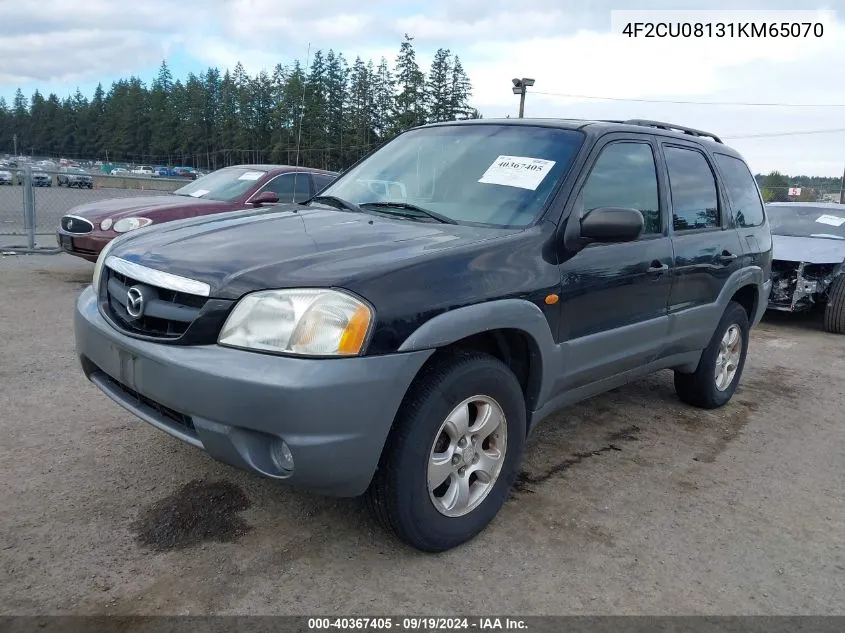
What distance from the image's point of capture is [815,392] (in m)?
5.68

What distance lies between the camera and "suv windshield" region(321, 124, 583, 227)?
324 cm

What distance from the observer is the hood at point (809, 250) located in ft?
27.2

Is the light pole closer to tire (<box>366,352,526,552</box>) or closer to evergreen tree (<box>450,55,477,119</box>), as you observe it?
tire (<box>366,352,526,552</box>)

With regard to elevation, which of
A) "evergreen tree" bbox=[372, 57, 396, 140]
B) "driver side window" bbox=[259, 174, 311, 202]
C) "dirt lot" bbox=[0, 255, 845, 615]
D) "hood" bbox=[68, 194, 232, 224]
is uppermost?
"evergreen tree" bbox=[372, 57, 396, 140]

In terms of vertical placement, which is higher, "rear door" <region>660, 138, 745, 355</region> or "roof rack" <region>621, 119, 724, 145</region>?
"roof rack" <region>621, 119, 724, 145</region>

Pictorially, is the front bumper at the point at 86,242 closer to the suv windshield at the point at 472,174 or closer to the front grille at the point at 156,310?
the suv windshield at the point at 472,174

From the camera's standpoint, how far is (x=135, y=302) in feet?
8.68

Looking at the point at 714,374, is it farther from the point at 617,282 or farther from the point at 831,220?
the point at 831,220

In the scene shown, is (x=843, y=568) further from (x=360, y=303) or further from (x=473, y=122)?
(x=473, y=122)

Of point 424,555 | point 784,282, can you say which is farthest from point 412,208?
point 784,282

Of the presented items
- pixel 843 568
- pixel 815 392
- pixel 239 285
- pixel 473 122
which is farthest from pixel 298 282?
pixel 815 392

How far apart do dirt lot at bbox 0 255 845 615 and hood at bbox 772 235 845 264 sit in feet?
14.5

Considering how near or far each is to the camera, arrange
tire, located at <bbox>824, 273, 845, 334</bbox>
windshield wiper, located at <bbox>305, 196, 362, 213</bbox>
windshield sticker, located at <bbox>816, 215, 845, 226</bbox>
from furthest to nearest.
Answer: windshield sticker, located at <bbox>816, 215, 845, 226</bbox>
tire, located at <bbox>824, 273, 845, 334</bbox>
windshield wiper, located at <bbox>305, 196, 362, 213</bbox>

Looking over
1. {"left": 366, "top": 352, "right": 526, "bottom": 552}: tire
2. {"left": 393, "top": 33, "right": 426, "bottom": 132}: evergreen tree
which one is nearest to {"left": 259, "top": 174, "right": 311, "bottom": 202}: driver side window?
{"left": 366, "top": 352, "right": 526, "bottom": 552}: tire
